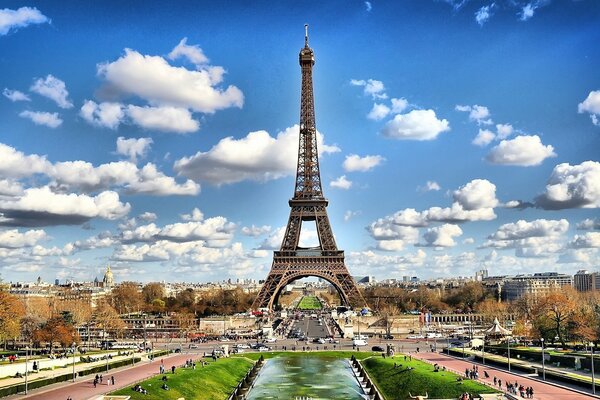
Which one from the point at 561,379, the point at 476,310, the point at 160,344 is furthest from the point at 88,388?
the point at 476,310

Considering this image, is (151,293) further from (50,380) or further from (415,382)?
(415,382)

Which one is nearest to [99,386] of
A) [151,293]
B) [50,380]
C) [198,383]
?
[50,380]

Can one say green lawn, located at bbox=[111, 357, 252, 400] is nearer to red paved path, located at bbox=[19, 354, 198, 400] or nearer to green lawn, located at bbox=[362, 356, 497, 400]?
red paved path, located at bbox=[19, 354, 198, 400]

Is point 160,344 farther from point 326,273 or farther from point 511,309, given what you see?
point 511,309

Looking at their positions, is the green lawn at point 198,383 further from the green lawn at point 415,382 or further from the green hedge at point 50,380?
the green lawn at point 415,382

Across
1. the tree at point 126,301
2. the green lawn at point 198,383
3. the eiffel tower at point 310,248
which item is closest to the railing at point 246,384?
the green lawn at point 198,383

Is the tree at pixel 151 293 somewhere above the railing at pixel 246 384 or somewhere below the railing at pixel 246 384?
above

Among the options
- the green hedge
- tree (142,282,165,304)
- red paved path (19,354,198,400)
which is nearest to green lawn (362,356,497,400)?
red paved path (19,354,198,400)
